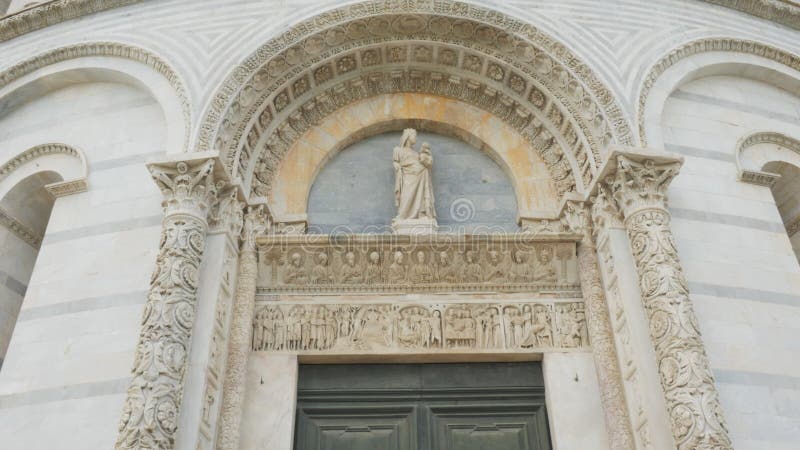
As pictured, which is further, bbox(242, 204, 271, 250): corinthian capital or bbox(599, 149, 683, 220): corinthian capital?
bbox(242, 204, 271, 250): corinthian capital

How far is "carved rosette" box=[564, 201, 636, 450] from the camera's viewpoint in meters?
6.21

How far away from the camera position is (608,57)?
786 centimetres

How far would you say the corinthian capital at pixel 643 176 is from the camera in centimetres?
667

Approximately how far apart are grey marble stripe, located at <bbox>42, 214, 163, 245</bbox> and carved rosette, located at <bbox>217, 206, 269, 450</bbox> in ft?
3.15

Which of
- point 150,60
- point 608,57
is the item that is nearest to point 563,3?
point 608,57

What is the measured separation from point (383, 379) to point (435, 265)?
1.35m

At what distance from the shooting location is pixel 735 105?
8195mm

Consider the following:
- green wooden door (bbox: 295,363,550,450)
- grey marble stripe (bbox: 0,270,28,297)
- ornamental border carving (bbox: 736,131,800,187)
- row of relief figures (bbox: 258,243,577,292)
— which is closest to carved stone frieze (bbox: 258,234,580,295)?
row of relief figures (bbox: 258,243,577,292)

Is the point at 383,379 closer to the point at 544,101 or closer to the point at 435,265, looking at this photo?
the point at 435,265

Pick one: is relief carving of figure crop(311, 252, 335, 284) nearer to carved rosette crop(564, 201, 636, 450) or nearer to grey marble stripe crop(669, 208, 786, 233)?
carved rosette crop(564, 201, 636, 450)

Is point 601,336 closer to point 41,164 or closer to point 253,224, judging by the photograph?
point 253,224

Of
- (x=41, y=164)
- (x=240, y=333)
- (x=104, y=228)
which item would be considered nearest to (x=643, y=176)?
(x=240, y=333)

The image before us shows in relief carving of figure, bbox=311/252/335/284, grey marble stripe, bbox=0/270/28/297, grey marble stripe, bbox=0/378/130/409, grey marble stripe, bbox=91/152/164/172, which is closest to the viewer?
grey marble stripe, bbox=0/378/130/409

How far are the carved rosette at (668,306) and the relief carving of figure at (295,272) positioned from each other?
3426 mm
